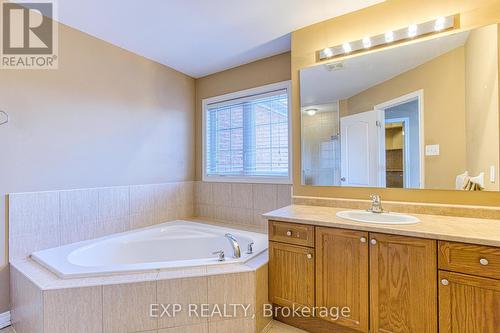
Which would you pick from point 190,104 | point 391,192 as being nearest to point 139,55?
point 190,104

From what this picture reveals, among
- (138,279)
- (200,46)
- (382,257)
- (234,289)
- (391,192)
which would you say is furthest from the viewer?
(200,46)

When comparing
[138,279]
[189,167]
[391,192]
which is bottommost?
[138,279]

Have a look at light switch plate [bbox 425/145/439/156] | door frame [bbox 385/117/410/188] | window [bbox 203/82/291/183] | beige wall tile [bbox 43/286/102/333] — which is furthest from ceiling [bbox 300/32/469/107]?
beige wall tile [bbox 43/286/102/333]

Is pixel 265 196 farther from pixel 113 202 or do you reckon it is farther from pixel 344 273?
pixel 113 202

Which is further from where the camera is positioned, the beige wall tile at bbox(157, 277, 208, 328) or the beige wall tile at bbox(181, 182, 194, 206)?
the beige wall tile at bbox(181, 182, 194, 206)

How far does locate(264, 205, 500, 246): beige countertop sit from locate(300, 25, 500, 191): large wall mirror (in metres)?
0.29

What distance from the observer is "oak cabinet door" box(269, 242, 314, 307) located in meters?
1.78

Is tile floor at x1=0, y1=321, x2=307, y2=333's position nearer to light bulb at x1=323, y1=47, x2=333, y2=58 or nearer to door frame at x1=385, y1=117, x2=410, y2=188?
door frame at x1=385, y1=117, x2=410, y2=188

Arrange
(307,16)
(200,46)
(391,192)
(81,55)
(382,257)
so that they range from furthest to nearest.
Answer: (200,46) → (81,55) → (307,16) → (391,192) → (382,257)

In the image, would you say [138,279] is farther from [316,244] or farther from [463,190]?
[463,190]

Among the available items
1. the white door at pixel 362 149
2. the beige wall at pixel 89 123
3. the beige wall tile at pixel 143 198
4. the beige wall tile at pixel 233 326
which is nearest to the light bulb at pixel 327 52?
the white door at pixel 362 149

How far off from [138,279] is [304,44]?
7.84 feet

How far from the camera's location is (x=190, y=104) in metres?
3.62

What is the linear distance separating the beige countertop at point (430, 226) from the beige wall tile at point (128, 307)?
0.97m
